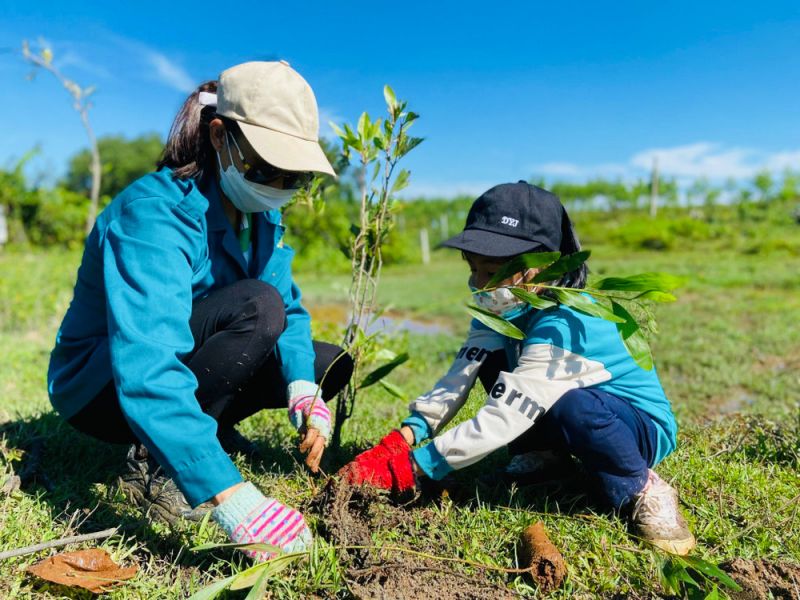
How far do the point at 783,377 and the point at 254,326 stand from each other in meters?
4.28

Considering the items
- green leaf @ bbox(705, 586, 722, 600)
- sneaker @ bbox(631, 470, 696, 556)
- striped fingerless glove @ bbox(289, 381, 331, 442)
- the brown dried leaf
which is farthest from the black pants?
green leaf @ bbox(705, 586, 722, 600)

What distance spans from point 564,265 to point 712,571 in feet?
2.67

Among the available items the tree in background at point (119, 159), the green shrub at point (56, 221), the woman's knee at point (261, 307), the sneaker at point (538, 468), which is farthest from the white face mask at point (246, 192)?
the tree in background at point (119, 159)

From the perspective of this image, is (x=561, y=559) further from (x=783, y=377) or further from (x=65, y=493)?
(x=783, y=377)

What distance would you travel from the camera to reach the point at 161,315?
1.57 metres

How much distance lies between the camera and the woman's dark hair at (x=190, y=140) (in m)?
1.92

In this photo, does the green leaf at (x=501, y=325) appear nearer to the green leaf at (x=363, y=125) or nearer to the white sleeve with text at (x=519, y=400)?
the white sleeve with text at (x=519, y=400)

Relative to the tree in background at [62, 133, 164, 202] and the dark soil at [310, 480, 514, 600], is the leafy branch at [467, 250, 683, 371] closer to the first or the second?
the dark soil at [310, 480, 514, 600]

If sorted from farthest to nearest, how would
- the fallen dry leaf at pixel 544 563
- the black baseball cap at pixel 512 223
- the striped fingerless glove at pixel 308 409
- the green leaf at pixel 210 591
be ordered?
1. the striped fingerless glove at pixel 308 409
2. the black baseball cap at pixel 512 223
3. the fallen dry leaf at pixel 544 563
4. the green leaf at pixel 210 591

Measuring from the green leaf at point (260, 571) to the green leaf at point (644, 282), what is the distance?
3.58 ft

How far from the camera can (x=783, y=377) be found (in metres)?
4.59

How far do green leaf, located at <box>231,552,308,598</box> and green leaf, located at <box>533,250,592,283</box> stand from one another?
3.28 feet

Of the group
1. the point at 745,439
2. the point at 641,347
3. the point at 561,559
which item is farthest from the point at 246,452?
the point at 745,439

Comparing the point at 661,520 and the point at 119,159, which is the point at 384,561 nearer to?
the point at 661,520
